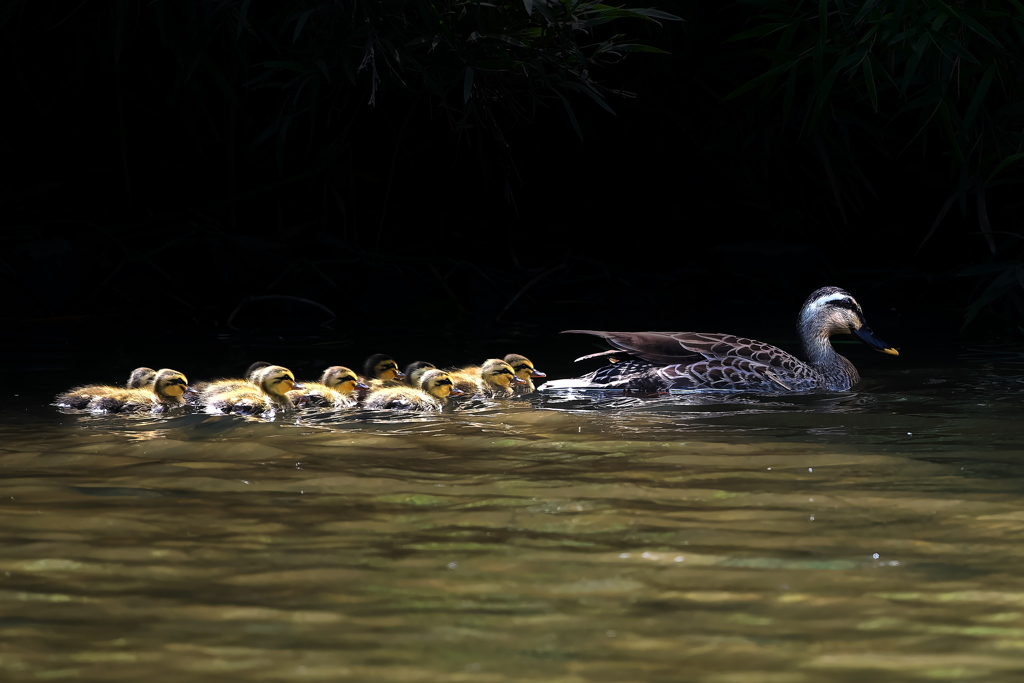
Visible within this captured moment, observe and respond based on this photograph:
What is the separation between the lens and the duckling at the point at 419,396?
542cm

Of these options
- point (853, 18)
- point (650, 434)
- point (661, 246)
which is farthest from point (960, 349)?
point (661, 246)

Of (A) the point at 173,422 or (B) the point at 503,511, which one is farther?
(A) the point at 173,422

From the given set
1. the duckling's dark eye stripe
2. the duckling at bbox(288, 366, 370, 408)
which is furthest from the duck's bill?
the duckling at bbox(288, 366, 370, 408)

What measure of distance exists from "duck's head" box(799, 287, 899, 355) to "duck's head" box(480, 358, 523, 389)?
5.64ft

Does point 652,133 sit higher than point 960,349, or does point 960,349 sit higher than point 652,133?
point 652,133

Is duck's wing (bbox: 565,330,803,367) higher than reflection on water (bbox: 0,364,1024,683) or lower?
higher

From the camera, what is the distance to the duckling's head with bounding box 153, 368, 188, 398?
211 inches

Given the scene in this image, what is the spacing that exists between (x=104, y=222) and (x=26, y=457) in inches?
263

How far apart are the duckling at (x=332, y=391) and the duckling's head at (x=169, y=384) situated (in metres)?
0.47

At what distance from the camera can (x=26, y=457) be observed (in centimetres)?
405

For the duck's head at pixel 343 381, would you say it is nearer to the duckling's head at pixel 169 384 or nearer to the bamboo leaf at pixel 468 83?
the duckling's head at pixel 169 384

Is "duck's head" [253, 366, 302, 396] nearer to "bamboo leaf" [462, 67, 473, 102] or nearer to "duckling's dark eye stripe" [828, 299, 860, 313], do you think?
"bamboo leaf" [462, 67, 473, 102]

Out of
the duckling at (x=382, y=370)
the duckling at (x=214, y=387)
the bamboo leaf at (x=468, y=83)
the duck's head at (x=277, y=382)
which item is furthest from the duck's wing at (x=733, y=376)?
the duckling at (x=214, y=387)

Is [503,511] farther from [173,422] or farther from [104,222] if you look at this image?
[104,222]
